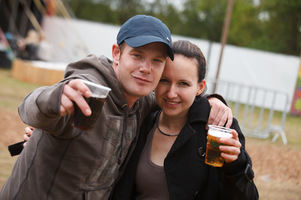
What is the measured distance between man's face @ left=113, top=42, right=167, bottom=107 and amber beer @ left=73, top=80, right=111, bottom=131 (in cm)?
43

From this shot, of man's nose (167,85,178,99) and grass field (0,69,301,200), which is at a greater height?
man's nose (167,85,178,99)

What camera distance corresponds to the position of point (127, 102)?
2119 millimetres

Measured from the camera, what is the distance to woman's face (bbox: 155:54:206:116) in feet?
7.34

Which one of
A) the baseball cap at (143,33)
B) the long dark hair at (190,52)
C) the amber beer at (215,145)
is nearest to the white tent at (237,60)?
the long dark hair at (190,52)

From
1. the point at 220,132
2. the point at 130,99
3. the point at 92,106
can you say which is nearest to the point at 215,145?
the point at 220,132

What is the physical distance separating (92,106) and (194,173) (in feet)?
3.21

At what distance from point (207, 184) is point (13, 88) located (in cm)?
1033

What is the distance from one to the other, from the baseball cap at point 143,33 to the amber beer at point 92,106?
1.61 ft

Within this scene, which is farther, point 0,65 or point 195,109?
point 0,65

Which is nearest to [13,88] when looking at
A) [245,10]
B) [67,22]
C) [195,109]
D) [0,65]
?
[0,65]

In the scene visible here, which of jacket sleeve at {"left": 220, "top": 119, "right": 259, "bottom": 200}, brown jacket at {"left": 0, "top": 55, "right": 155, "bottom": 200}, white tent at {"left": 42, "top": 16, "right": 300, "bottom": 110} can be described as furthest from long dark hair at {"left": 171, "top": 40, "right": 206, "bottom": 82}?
white tent at {"left": 42, "top": 16, "right": 300, "bottom": 110}

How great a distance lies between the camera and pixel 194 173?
222 centimetres

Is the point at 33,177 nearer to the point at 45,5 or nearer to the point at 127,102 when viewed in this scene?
the point at 127,102

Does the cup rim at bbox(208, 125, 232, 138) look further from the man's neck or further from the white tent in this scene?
the white tent
